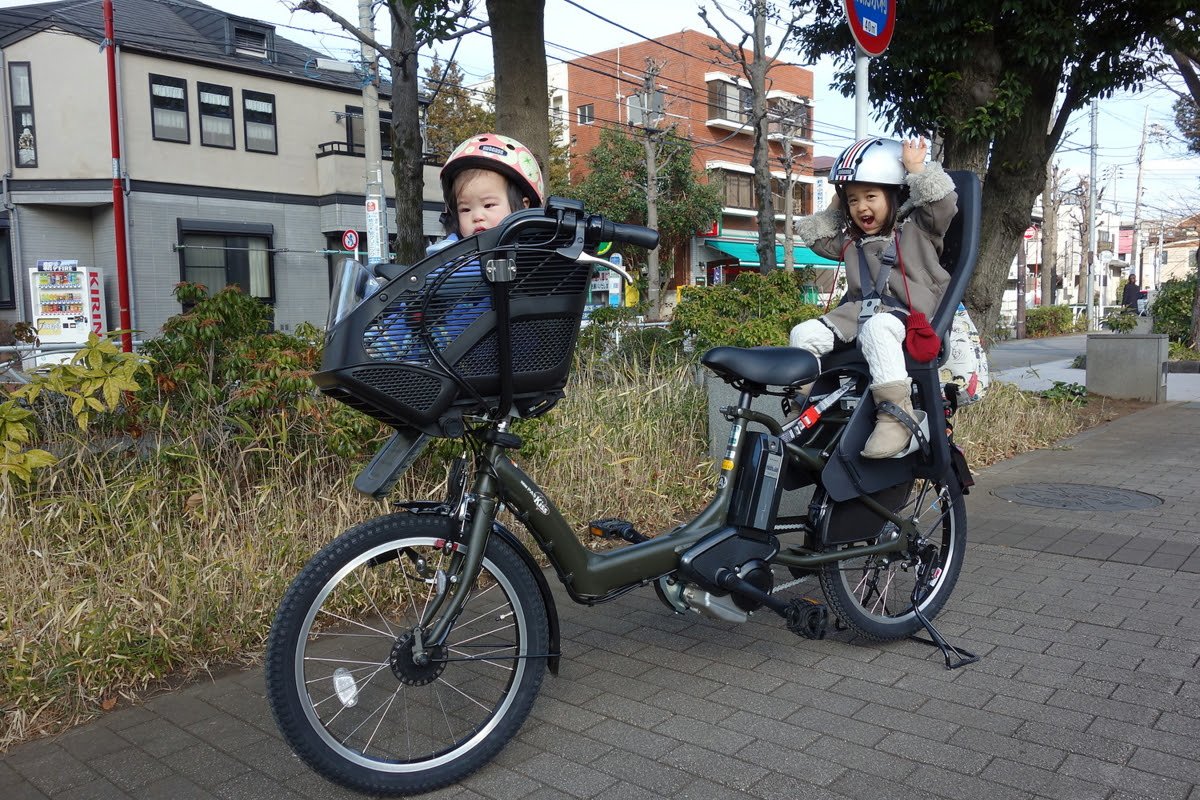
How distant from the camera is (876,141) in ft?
11.9

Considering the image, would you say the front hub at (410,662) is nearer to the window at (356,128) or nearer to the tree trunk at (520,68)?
the tree trunk at (520,68)

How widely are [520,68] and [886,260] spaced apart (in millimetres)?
3489

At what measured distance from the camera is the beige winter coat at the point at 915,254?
3.44m

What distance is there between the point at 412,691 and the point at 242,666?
77 centimetres

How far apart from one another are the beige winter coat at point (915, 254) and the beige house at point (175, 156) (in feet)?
71.1

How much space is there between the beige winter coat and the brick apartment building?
39.0m

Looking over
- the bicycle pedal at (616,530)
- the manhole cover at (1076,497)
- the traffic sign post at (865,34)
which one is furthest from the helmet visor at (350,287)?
the manhole cover at (1076,497)

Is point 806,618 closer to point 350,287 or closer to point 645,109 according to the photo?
point 350,287

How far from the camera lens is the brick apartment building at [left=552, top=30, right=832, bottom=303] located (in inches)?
1710

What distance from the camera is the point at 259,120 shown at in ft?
92.6

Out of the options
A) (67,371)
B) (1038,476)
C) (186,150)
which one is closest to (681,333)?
(1038,476)

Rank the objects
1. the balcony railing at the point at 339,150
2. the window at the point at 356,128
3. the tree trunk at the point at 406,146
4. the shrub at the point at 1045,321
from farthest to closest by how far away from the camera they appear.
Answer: the shrub at the point at 1045,321, the window at the point at 356,128, the balcony railing at the point at 339,150, the tree trunk at the point at 406,146

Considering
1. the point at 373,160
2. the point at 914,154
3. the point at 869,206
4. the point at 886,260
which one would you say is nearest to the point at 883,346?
the point at 886,260

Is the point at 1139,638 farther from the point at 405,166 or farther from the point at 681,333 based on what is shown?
the point at 405,166
